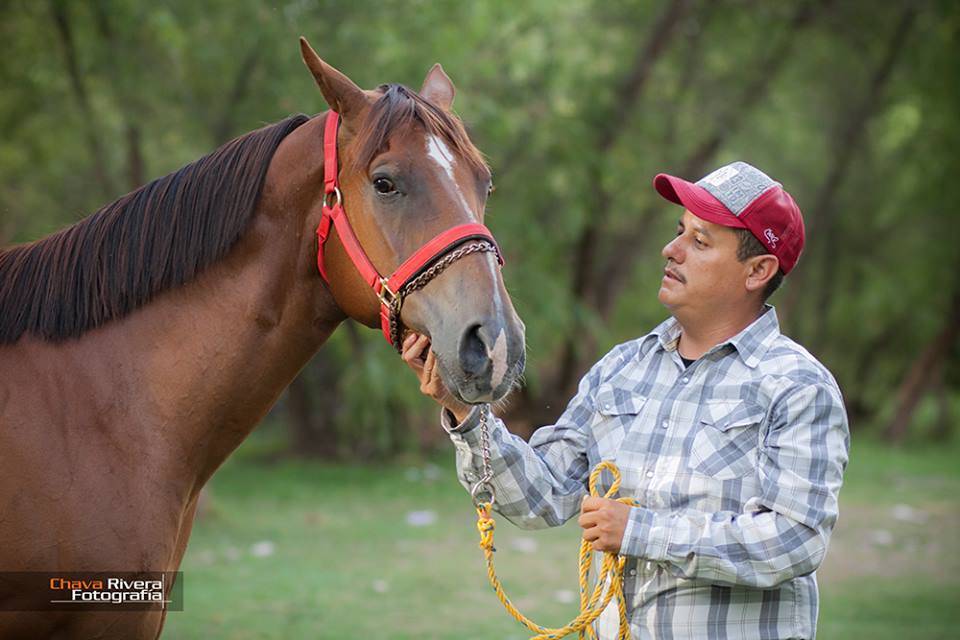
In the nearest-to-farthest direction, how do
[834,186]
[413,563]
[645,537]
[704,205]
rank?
[645,537] → [704,205] → [413,563] → [834,186]

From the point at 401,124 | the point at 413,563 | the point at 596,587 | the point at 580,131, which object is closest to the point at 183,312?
the point at 401,124

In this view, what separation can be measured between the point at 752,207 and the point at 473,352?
0.79m

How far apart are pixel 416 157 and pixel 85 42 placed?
7.05 metres

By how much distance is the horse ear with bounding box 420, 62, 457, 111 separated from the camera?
2803mm

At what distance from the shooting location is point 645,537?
2.19 m

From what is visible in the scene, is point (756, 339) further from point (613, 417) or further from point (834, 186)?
point (834, 186)

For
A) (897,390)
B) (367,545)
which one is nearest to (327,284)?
(367,545)

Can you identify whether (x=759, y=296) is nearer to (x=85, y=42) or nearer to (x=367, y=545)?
(x=367, y=545)

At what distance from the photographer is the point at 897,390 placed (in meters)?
17.6

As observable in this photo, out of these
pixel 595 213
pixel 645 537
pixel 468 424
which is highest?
pixel 595 213

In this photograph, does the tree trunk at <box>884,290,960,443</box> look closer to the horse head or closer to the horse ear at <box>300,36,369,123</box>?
the horse head

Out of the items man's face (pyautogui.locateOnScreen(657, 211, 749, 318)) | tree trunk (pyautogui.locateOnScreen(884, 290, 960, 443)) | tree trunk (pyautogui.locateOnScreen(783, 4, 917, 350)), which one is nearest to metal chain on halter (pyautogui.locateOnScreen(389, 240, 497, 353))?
man's face (pyautogui.locateOnScreen(657, 211, 749, 318))

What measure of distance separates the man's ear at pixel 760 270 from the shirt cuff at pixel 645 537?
0.65 metres

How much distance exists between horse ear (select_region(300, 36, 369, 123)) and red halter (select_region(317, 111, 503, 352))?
0.15 feet
